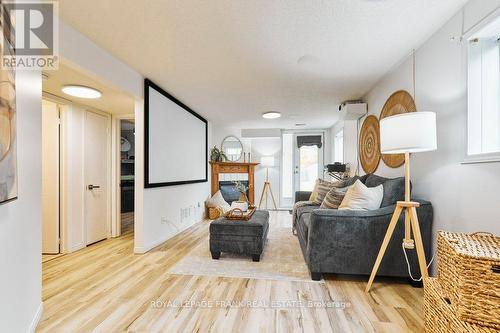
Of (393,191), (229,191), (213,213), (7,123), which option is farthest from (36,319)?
(229,191)

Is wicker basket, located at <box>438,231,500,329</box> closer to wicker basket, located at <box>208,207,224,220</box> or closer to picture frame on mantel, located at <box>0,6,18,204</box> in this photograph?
picture frame on mantel, located at <box>0,6,18,204</box>

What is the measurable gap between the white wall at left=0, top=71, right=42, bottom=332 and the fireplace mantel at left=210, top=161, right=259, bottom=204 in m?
4.45

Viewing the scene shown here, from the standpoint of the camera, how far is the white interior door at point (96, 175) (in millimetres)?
3532

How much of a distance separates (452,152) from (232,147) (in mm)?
5313

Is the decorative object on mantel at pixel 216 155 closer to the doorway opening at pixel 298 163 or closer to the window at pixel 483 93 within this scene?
the doorway opening at pixel 298 163

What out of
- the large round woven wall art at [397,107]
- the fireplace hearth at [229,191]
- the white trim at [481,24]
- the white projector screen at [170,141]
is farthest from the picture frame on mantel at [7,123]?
the fireplace hearth at [229,191]

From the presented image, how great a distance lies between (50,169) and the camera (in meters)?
3.20

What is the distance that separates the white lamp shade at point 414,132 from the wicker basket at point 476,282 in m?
0.77

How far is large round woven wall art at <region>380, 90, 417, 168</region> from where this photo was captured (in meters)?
2.56

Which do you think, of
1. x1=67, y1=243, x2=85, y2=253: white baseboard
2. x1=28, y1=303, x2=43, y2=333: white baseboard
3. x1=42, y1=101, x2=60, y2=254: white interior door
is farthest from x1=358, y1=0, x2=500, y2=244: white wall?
x1=42, y1=101, x2=60, y2=254: white interior door

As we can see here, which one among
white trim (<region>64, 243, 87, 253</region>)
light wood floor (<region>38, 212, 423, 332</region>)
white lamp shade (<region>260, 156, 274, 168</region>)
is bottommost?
white trim (<region>64, 243, 87, 253</region>)

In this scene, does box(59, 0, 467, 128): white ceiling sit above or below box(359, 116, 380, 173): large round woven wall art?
above

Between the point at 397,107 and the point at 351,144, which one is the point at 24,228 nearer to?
the point at 397,107

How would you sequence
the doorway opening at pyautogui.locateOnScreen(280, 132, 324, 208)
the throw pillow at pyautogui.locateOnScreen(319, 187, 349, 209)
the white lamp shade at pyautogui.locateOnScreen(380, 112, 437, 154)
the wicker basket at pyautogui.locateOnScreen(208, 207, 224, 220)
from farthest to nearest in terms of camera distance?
1. the doorway opening at pyautogui.locateOnScreen(280, 132, 324, 208)
2. the wicker basket at pyautogui.locateOnScreen(208, 207, 224, 220)
3. the throw pillow at pyautogui.locateOnScreen(319, 187, 349, 209)
4. the white lamp shade at pyautogui.locateOnScreen(380, 112, 437, 154)
